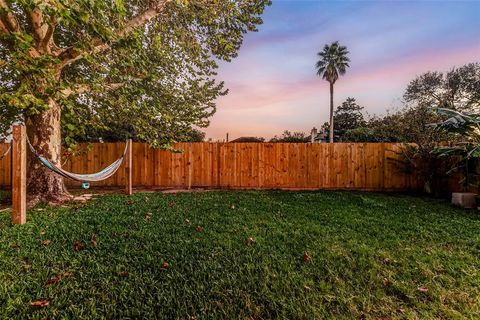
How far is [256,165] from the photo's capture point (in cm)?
810

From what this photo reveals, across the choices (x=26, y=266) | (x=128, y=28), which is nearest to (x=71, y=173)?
(x=26, y=266)

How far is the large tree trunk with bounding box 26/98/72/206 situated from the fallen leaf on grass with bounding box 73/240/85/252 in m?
3.05

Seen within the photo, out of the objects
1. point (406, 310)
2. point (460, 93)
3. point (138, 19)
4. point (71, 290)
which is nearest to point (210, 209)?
point (71, 290)

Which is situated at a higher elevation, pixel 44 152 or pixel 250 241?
pixel 44 152

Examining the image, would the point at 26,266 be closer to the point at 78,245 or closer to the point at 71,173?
the point at 78,245

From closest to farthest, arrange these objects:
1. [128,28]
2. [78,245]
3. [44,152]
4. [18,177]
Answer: [78,245] → [18,177] → [44,152] → [128,28]

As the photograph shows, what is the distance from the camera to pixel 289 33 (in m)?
7.87

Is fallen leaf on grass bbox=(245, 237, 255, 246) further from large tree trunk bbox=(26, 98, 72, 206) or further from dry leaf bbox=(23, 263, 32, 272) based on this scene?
large tree trunk bbox=(26, 98, 72, 206)

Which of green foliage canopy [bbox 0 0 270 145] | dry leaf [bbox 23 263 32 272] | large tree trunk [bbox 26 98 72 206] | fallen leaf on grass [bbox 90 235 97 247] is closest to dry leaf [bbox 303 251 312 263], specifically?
fallen leaf on grass [bbox 90 235 97 247]

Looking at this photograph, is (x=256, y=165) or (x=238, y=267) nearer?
(x=238, y=267)

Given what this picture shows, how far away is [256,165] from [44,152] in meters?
5.60

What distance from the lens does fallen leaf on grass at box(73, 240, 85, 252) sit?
276 cm

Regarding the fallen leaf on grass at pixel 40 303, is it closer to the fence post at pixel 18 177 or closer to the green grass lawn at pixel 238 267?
the green grass lawn at pixel 238 267

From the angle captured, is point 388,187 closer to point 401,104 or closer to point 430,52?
point 401,104
